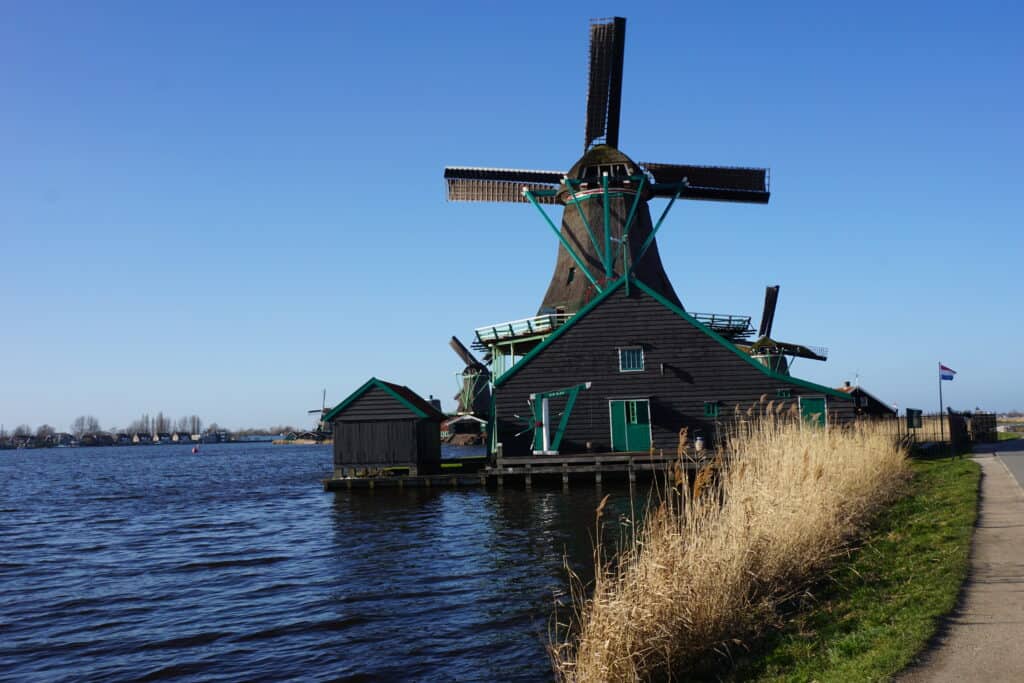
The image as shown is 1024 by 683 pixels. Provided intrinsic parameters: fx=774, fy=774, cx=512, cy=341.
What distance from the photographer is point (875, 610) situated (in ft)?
25.2

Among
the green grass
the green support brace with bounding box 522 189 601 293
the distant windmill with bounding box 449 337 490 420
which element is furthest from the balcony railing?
the distant windmill with bounding box 449 337 490 420

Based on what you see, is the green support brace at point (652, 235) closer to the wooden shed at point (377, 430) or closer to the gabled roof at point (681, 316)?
the gabled roof at point (681, 316)

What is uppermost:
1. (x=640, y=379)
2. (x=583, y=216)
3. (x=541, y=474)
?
(x=583, y=216)

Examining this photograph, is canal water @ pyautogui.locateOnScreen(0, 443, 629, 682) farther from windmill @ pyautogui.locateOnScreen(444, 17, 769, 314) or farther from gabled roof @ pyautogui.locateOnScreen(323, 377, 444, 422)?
windmill @ pyautogui.locateOnScreen(444, 17, 769, 314)

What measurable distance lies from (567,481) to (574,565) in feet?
42.7

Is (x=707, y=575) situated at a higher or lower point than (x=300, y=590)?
higher

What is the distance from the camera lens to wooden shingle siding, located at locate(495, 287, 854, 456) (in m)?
27.9

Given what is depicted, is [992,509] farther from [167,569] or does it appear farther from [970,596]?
[167,569]

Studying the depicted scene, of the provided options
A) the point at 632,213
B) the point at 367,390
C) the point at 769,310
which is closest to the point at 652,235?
the point at 632,213

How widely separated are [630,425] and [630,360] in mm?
2365

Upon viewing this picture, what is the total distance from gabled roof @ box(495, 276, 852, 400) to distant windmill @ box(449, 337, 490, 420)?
45.6 m

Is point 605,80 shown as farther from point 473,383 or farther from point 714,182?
point 473,383

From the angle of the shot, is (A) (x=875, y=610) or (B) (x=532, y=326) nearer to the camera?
(A) (x=875, y=610)

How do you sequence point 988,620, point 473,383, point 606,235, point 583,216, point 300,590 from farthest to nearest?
point 473,383 → point 583,216 → point 606,235 → point 300,590 → point 988,620
